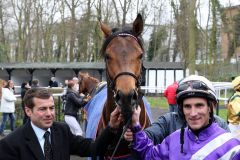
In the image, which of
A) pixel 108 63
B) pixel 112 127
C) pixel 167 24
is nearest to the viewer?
pixel 112 127

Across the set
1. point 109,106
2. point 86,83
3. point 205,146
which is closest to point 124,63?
point 109,106

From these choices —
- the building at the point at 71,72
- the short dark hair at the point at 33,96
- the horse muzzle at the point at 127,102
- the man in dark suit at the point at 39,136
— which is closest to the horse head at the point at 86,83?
the man in dark suit at the point at 39,136

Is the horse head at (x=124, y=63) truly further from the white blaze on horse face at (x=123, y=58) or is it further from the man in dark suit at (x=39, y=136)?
the man in dark suit at (x=39, y=136)

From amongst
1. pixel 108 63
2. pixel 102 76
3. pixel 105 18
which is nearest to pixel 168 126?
pixel 108 63

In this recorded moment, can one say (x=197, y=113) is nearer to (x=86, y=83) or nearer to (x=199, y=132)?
(x=199, y=132)

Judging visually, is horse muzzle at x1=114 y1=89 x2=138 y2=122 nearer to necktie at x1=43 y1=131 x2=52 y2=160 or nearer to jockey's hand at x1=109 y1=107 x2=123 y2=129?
jockey's hand at x1=109 y1=107 x2=123 y2=129

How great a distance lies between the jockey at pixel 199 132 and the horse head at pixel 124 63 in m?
0.53

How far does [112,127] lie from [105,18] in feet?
119

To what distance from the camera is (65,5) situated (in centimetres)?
3888

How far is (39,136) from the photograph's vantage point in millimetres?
3238

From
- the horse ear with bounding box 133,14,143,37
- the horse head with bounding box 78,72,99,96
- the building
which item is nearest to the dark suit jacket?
the horse ear with bounding box 133,14,143,37

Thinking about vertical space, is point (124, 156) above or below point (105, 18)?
below

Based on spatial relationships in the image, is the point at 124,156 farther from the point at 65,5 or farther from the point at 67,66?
the point at 65,5

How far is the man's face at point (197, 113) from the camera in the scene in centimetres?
258
